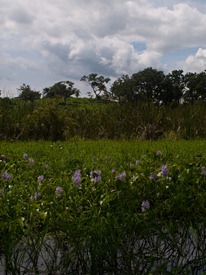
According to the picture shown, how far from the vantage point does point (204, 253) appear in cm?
289

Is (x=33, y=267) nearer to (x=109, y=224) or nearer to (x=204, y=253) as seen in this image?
(x=109, y=224)

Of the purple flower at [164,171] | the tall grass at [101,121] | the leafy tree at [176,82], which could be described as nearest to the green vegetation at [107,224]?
the purple flower at [164,171]

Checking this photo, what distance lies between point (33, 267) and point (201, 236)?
1.20 meters

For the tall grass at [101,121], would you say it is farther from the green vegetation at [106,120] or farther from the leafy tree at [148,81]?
the leafy tree at [148,81]

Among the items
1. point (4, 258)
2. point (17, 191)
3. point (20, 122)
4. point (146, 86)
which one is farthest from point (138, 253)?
point (146, 86)

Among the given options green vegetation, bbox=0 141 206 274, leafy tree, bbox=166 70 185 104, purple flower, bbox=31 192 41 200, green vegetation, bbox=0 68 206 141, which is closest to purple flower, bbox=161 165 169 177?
green vegetation, bbox=0 141 206 274

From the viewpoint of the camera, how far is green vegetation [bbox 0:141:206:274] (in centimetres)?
261

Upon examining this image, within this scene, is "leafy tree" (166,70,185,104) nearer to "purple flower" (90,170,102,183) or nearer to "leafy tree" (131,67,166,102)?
"leafy tree" (131,67,166,102)

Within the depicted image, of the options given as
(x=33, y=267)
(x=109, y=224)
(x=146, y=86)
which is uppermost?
(x=146, y=86)

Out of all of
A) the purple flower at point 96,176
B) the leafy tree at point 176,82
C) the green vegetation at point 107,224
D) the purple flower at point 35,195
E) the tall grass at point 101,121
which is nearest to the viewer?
the green vegetation at point 107,224

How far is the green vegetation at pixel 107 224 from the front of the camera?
8.55 ft

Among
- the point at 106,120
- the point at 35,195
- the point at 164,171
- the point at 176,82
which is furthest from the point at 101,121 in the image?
the point at 176,82

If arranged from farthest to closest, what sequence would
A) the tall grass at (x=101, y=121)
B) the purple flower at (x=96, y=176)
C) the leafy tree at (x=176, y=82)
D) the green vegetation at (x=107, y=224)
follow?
the leafy tree at (x=176, y=82), the tall grass at (x=101, y=121), the purple flower at (x=96, y=176), the green vegetation at (x=107, y=224)

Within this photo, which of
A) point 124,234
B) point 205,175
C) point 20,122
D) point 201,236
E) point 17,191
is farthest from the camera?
point 20,122
